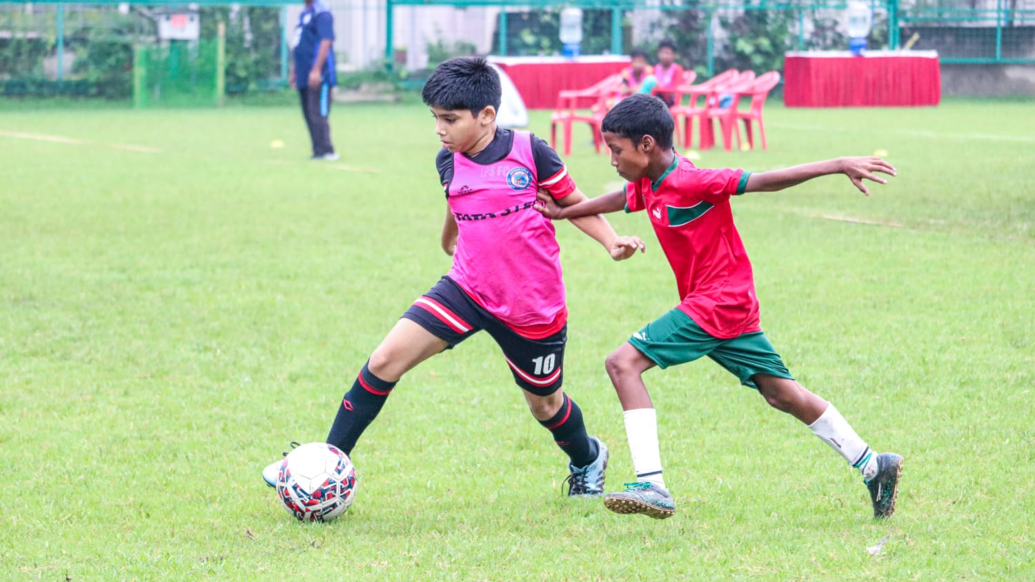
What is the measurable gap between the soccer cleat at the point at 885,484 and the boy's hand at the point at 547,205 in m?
1.31

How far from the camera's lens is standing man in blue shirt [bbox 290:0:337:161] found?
662 inches

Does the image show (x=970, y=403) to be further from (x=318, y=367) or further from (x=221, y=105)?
(x=221, y=105)

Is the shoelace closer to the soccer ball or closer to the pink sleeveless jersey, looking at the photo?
the pink sleeveless jersey

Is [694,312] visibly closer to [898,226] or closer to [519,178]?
[519,178]

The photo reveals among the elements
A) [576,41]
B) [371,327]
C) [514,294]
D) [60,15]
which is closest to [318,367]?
[371,327]

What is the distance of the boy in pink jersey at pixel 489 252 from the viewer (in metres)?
4.24

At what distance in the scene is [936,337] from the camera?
6.82 m

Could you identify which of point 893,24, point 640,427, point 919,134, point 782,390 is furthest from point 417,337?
point 893,24

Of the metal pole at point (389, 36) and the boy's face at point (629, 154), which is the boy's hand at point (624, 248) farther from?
the metal pole at point (389, 36)

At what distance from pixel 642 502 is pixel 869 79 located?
26.3m

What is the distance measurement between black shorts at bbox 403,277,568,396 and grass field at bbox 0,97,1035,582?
47 centimetres

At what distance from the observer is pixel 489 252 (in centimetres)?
427

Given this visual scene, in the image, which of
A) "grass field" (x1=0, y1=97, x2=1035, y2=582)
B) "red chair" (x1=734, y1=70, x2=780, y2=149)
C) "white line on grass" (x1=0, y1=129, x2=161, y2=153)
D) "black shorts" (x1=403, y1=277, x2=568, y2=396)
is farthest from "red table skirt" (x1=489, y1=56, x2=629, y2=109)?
"black shorts" (x1=403, y1=277, x2=568, y2=396)

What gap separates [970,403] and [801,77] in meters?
24.4
